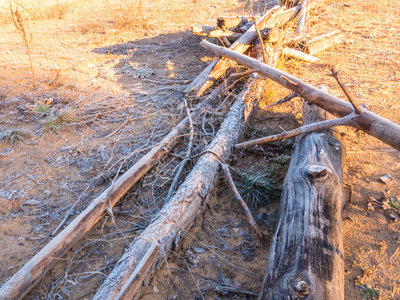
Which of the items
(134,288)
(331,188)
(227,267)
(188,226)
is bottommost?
(227,267)

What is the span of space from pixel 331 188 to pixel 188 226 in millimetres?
1271

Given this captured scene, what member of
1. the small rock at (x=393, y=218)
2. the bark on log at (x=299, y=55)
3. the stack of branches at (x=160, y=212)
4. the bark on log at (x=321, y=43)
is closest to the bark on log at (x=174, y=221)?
the stack of branches at (x=160, y=212)

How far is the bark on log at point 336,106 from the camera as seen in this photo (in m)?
2.42

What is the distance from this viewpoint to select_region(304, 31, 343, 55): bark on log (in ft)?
19.7

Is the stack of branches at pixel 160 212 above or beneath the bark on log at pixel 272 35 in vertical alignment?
beneath

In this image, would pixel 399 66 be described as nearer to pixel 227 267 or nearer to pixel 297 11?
Answer: pixel 297 11

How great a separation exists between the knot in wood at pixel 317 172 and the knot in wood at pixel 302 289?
979 millimetres

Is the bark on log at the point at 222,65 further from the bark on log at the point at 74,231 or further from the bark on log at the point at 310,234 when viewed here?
the bark on log at the point at 310,234

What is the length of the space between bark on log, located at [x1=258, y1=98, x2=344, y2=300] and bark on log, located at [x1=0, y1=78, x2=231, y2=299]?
61.6 inches

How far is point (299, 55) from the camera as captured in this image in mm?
5684

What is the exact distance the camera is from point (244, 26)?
231 inches

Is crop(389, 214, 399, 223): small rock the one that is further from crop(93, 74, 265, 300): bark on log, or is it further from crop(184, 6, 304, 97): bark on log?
crop(184, 6, 304, 97): bark on log

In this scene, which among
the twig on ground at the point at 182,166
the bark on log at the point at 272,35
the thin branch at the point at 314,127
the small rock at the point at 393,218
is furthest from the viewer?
the bark on log at the point at 272,35

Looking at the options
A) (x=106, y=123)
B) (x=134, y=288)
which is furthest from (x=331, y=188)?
(x=106, y=123)
